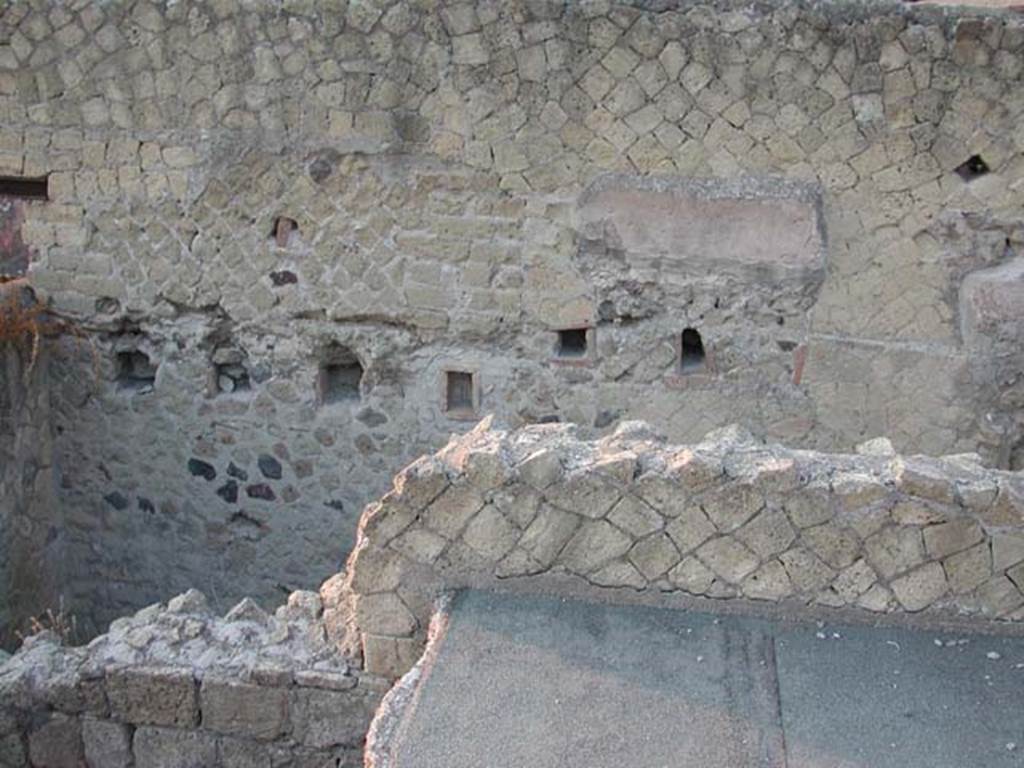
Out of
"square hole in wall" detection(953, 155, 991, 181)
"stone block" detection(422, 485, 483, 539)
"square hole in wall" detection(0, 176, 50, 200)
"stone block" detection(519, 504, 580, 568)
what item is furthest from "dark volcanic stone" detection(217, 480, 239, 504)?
"square hole in wall" detection(953, 155, 991, 181)

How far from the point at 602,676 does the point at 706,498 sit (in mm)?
516

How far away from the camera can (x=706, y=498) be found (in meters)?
3.26

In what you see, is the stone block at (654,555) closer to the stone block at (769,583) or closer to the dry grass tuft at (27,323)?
the stone block at (769,583)

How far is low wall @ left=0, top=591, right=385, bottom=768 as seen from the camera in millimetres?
3701

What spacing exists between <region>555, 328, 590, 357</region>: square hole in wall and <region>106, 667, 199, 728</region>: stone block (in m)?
2.48

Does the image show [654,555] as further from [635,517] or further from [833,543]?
[833,543]

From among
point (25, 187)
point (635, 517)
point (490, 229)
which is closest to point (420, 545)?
point (635, 517)

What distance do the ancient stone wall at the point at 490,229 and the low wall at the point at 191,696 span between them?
Result: 207 cm

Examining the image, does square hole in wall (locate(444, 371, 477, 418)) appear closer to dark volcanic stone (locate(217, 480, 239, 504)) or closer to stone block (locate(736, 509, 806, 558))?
dark volcanic stone (locate(217, 480, 239, 504))

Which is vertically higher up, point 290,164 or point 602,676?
point 290,164

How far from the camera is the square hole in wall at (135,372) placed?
6176 millimetres

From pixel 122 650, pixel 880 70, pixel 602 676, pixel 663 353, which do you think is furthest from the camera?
pixel 663 353


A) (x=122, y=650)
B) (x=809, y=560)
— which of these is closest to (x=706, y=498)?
(x=809, y=560)

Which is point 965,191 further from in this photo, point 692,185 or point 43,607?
point 43,607
